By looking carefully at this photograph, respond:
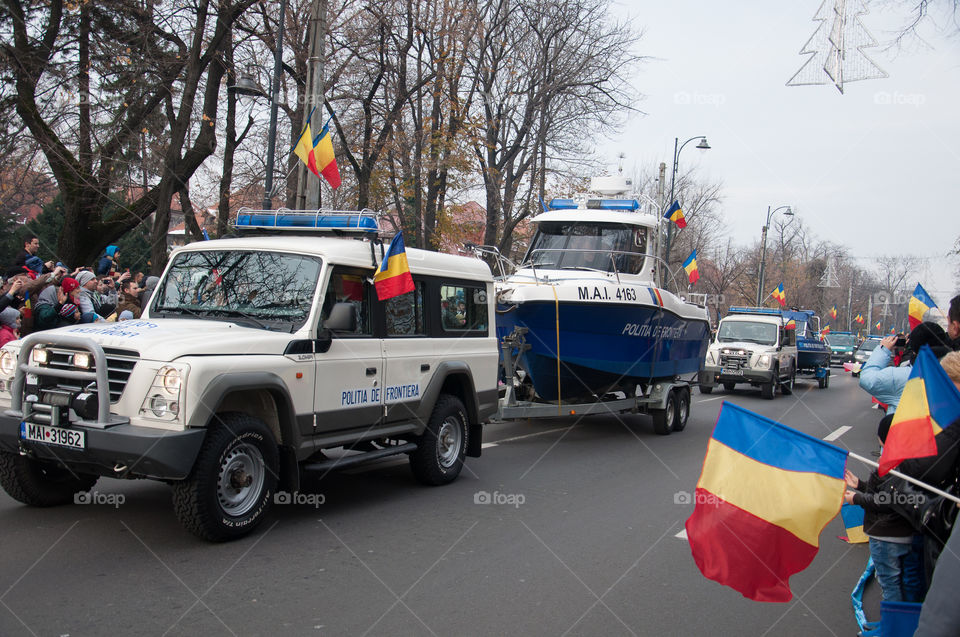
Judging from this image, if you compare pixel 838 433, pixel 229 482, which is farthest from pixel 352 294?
pixel 838 433

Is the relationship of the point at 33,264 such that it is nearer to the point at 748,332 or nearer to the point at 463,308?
the point at 463,308

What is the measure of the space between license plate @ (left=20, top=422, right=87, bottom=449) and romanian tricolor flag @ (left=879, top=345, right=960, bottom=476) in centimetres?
492

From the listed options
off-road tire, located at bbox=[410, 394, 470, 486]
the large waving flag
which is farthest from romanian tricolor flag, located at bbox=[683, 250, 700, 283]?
off-road tire, located at bbox=[410, 394, 470, 486]

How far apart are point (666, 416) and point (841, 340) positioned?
116 feet

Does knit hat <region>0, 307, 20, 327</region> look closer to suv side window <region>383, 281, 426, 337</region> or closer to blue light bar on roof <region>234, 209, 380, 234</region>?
blue light bar on roof <region>234, 209, 380, 234</region>

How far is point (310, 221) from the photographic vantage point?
23.8 feet

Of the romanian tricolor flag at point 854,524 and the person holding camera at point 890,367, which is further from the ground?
the person holding camera at point 890,367

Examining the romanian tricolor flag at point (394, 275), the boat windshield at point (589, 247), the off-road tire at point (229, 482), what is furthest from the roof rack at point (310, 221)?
the boat windshield at point (589, 247)

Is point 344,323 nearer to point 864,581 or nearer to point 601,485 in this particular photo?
point 601,485

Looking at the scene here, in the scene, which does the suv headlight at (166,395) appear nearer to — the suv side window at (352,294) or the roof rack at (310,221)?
the suv side window at (352,294)

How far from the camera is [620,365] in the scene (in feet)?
36.6

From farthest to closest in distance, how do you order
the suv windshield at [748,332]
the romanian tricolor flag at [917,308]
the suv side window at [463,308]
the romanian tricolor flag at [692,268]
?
the suv windshield at [748,332] → the romanian tricolor flag at [692,268] → the romanian tricolor flag at [917,308] → the suv side window at [463,308]

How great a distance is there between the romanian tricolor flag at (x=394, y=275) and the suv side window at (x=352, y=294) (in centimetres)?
16

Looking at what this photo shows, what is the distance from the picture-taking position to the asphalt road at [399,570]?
4445 millimetres
